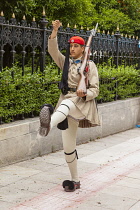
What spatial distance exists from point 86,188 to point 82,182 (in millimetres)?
302

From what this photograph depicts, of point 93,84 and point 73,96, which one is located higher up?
point 93,84

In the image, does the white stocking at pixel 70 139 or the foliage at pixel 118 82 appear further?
the foliage at pixel 118 82

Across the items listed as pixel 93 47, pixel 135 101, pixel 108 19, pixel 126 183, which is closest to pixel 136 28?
pixel 108 19

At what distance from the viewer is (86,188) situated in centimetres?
619

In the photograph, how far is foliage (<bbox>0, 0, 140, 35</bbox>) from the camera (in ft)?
47.8

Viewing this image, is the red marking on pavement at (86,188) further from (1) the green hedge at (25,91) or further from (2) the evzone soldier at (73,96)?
(1) the green hedge at (25,91)

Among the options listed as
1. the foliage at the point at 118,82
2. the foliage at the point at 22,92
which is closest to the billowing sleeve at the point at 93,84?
the foliage at the point at 22,92

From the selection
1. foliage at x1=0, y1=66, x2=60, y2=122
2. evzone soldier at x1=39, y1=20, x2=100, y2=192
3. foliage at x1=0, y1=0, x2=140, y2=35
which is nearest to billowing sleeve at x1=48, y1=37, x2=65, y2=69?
evzone soldier at x1=39, y1=20, x2=100, y2=192

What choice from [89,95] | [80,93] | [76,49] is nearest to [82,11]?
[76,49]

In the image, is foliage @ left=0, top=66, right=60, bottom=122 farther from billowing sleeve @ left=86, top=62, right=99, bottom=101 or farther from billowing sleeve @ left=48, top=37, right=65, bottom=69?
billowing sleeve @ left=86, top=62, right=99, bottom=101

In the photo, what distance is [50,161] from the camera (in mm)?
7715

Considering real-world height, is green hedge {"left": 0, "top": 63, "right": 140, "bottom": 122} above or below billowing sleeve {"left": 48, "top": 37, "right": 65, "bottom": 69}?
below

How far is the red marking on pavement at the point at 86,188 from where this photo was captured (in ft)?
17.8

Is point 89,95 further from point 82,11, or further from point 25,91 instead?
point 82,11
